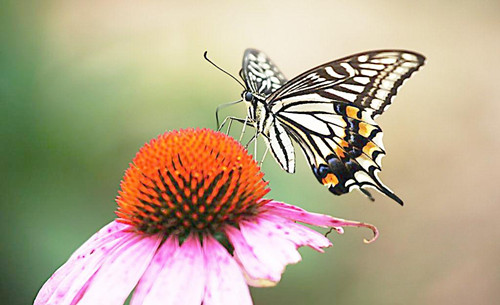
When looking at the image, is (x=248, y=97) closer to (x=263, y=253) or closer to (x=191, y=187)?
(x=191, y=187)

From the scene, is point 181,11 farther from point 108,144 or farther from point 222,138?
point 222,138

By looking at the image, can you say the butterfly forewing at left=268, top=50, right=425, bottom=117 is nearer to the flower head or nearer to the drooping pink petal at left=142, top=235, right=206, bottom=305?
the flower head

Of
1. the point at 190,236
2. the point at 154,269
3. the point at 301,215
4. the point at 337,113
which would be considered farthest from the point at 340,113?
the point at 154,269

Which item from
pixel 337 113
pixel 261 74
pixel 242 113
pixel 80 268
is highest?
pixel 261 74

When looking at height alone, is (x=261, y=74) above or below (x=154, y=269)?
above

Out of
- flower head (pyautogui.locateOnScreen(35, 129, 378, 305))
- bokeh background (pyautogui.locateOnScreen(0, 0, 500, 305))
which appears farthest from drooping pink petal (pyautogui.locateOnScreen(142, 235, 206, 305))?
bokeh background (pyautogui.locateOnScreen(0, 0, 500, 305))

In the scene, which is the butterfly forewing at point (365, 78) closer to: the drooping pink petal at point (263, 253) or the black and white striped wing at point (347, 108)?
the black and white striped wing at point (347, 108)

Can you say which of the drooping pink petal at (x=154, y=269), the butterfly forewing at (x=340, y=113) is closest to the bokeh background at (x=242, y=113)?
the butterfly forewing at (x=340, y=113)
